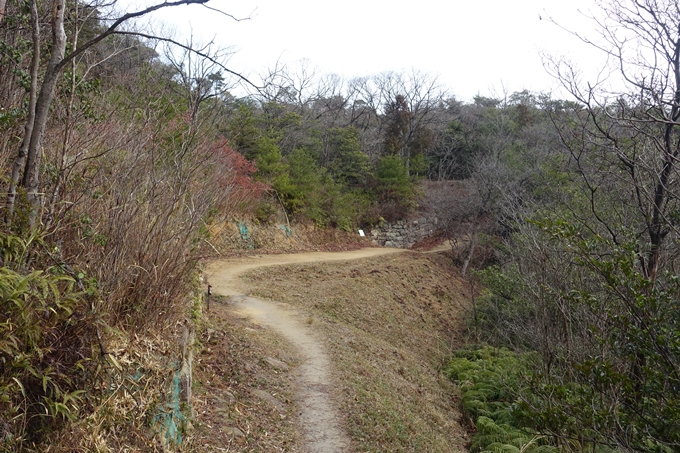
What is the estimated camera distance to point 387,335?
39.0ft

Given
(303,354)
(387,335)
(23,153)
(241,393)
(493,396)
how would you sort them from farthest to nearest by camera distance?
1. (387,335)
2. (493,396)
3. (303,354)
4. (241,393)
5. (23,153)

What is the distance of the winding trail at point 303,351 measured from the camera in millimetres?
5355

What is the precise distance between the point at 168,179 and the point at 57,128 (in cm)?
140

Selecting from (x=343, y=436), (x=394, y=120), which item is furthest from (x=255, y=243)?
(x=394, y=120)

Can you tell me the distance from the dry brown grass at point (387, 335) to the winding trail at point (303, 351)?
21cm

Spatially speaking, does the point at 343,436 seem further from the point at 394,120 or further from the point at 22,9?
the point at 394,120

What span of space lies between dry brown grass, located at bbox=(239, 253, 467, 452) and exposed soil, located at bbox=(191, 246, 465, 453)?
0.10ft

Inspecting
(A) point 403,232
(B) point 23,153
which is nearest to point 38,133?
(B) point 23,153

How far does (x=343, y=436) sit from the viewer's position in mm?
5391

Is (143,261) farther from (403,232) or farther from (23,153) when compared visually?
(403,232)

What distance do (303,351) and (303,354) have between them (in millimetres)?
141

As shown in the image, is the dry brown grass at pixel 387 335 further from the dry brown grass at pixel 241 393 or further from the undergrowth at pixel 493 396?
the dry brown grass at pixel 241 393

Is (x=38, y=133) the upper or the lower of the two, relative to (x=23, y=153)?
upper

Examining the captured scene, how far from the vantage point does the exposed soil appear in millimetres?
5258
